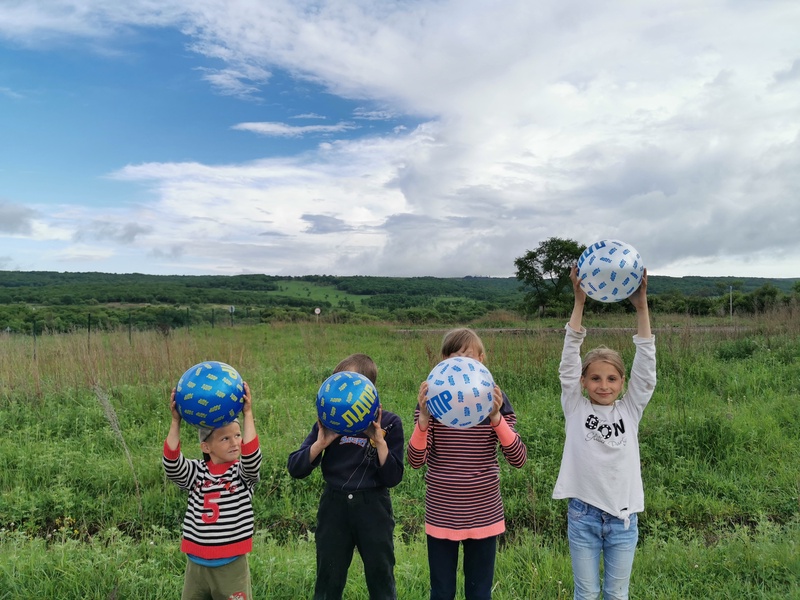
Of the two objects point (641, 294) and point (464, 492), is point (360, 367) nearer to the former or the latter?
point (464, 492)

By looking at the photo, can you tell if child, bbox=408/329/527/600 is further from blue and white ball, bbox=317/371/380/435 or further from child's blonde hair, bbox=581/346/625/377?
child's blonde hair, bbox=581/346/625/377

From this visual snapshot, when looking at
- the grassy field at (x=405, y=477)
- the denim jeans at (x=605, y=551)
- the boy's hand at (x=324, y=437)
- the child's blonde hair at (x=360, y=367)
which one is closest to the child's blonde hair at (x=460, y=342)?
the child's blonde hair at (x=360, y=367)

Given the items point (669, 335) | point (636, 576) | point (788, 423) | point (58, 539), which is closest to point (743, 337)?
point (669, 335)

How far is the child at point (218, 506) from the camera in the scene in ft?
8.13

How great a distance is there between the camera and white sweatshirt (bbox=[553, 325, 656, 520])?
2.76 m

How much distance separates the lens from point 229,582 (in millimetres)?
2500

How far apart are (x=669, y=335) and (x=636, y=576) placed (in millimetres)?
7656

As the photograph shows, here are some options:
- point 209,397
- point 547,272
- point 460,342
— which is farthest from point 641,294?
point 547,272

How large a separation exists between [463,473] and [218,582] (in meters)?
1.30

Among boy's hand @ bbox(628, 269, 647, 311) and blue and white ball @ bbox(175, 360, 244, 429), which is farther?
boy's hand @ bbox(628, 269, 647, 311)

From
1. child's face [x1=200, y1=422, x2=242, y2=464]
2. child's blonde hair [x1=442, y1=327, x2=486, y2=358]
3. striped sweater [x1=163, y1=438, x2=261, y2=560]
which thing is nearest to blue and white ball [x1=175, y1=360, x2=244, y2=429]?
child's face [x1=200, y1=422, x2=242, y2=464]

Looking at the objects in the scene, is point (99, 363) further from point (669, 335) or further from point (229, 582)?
point (669, 335)

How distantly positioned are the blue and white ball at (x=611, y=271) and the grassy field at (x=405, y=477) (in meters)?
1.99

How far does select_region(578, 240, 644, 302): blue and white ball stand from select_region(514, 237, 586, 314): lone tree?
29481mm
